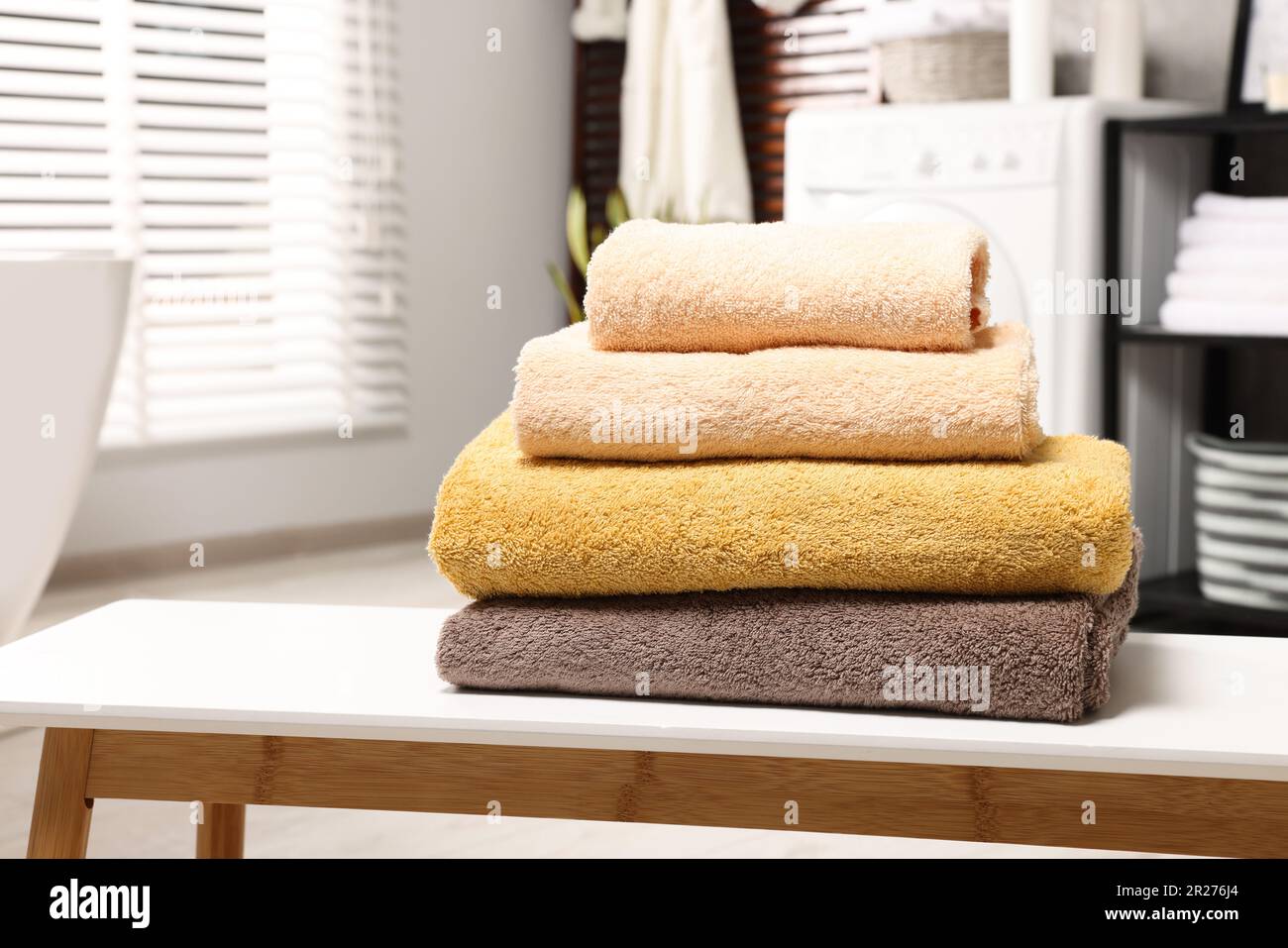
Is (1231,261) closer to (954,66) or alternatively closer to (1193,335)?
(1193,335)

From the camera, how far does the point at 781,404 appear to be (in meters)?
0.77

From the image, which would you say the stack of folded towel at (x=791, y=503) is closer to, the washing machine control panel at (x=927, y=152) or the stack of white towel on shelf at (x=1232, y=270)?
the stack of white towel on shelf at (x=1232, y=270)

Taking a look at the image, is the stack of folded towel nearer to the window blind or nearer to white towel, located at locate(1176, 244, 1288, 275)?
white towel, located at locate(1176, 244, 1288, 275)

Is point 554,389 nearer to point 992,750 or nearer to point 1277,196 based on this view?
point 992,750

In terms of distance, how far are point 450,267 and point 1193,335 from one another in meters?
1.76

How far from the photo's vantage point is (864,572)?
0.75 meters

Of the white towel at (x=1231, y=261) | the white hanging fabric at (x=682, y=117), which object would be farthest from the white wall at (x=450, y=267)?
the white towel at (x=1231, y=261)

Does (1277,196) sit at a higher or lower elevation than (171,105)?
lower

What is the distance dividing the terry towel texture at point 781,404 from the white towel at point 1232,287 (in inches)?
60.9

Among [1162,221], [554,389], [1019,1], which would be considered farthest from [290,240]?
[554,389]

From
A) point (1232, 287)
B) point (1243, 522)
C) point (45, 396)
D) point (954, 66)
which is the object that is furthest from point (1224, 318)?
point (45, 396)

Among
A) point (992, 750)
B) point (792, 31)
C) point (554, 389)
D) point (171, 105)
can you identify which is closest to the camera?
point (992, 750)

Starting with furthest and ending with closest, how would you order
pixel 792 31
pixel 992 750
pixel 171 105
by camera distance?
pixel 792 31, pixel 171 105, pixel 992 750
